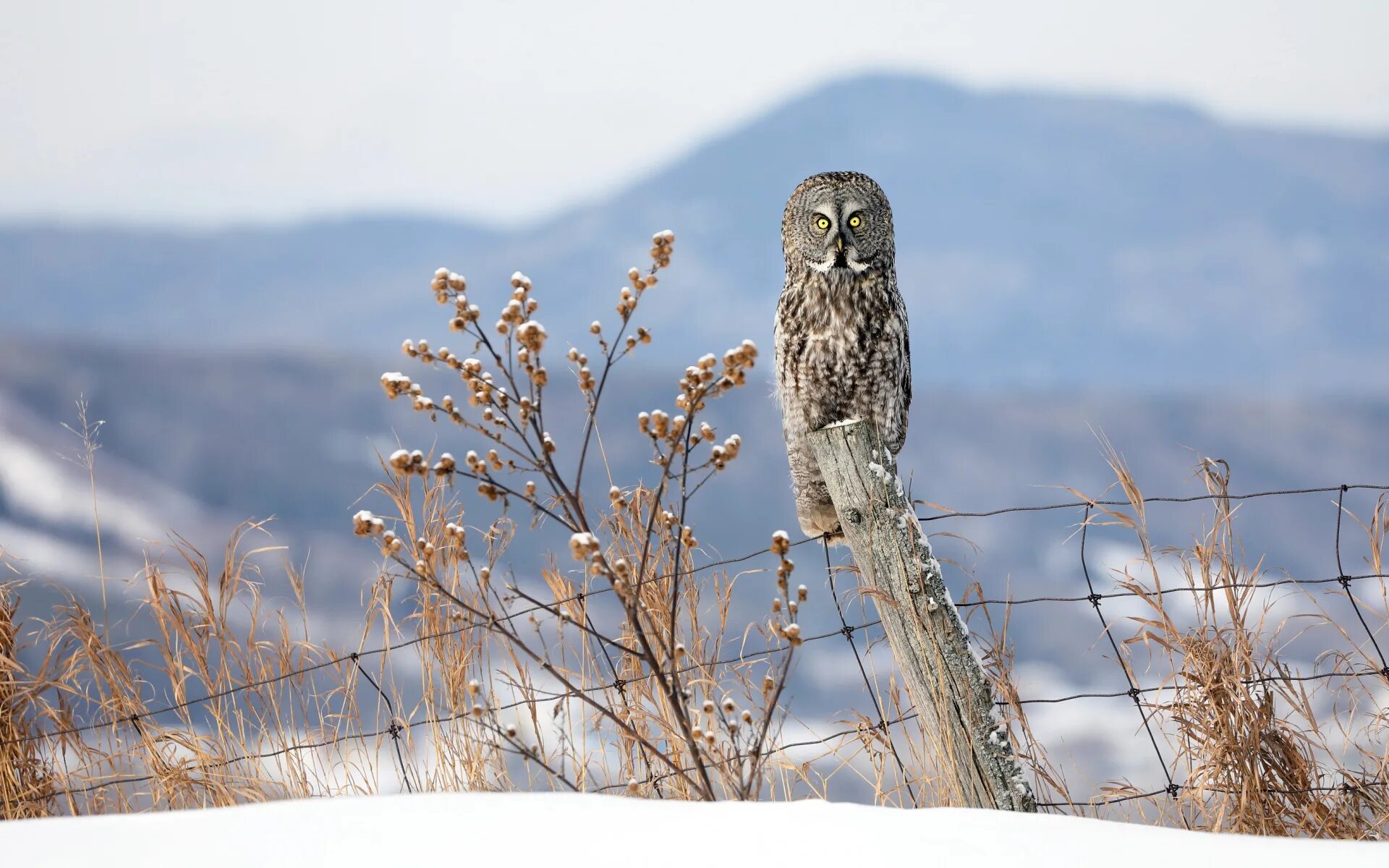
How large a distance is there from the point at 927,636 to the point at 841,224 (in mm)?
1169

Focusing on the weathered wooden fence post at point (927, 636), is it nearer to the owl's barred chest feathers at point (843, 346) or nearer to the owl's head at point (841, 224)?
the owl's barred chest feathers at point (843, 346)

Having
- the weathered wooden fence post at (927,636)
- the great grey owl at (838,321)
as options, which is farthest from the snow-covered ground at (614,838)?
the great grey owl at (838,321)

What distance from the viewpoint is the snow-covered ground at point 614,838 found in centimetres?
147

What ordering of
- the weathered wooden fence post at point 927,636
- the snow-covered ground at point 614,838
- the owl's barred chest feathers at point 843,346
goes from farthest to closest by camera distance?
the owl's barred chest feathers at point 843,346
the weathered wooden fence post at point 927,636
the snow-covered ground at point 614,838

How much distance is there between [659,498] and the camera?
2111 millimetres

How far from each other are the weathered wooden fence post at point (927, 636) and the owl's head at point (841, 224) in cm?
71

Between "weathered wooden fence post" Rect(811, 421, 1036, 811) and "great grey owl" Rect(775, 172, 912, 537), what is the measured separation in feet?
1.76

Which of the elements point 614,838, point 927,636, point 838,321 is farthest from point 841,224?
point 614,838

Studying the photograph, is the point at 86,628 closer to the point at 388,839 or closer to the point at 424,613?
the point at 424,613

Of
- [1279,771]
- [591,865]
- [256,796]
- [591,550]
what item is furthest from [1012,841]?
[256,796]

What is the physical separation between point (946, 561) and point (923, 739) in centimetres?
42

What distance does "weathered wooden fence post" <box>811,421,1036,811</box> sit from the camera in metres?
2.30

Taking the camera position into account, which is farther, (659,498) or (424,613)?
(424,613)

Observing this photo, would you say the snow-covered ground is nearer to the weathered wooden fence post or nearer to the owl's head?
the weathered wooden fence post
